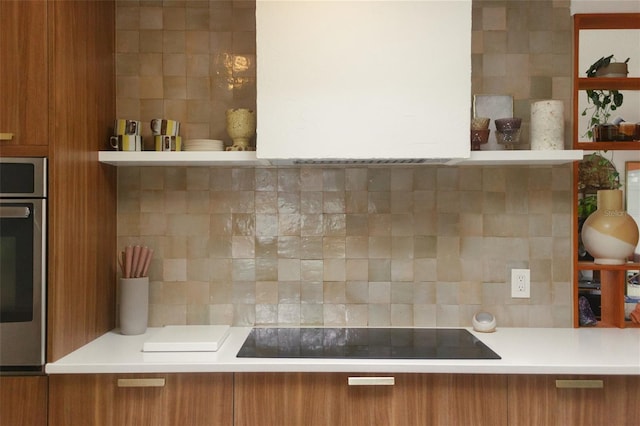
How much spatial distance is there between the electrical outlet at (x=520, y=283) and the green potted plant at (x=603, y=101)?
25.6 inches

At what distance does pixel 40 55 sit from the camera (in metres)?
1.69

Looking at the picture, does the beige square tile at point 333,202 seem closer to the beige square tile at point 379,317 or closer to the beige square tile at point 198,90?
the beige square tile at point 379,317

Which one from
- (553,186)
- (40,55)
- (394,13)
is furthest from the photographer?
(553,186)

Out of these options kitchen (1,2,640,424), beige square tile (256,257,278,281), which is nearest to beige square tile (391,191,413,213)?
kitchen (1,2,640,424)

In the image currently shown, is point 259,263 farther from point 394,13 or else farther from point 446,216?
point 394,13

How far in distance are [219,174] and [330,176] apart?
483mm

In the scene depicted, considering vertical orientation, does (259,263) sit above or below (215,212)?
below

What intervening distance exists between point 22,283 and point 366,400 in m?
1.19

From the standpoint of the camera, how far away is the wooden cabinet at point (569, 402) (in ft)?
5.53

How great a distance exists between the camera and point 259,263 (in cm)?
224

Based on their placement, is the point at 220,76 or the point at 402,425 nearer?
the point at 402,425

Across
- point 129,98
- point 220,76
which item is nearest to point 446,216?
point 220,76

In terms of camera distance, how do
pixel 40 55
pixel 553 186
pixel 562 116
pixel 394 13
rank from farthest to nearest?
pixel 553 186, pixel 562 116, pixel 394 13, pixel 40 55

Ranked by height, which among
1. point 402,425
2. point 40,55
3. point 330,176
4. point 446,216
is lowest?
point 402,425
